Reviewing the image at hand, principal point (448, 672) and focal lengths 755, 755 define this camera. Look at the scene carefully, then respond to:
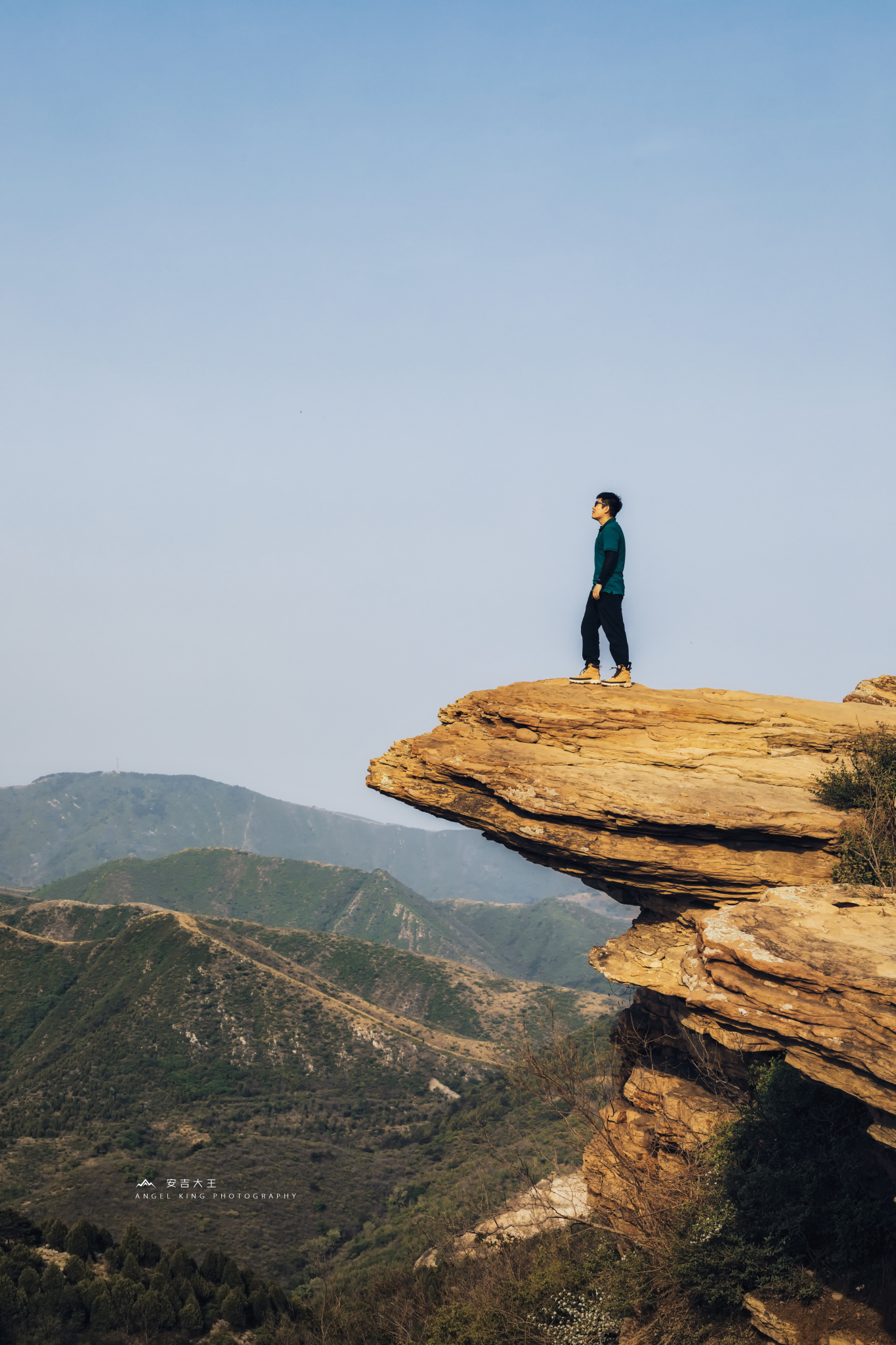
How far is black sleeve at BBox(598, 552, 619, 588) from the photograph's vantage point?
15336 millimetres

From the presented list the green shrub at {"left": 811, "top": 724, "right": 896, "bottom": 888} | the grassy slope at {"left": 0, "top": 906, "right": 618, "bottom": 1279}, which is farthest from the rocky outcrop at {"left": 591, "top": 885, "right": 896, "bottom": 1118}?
the grassy slope at {"left": 0, "top": 906, "right": 618, "bottom": 1279}

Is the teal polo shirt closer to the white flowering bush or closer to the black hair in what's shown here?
the black hair

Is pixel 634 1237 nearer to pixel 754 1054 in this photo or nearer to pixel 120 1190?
pixel 754 1054

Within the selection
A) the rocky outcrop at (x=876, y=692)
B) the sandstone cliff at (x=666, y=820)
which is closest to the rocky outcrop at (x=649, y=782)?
the sandstone cliff at (x=666, y=820)

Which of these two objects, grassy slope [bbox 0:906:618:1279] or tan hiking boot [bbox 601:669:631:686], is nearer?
tan hiking boot [bbox 601:669:631:686]

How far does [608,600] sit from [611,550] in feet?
3.33

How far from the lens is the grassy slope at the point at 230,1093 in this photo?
46656mm

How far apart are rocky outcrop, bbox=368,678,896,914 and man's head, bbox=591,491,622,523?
3.56 metres

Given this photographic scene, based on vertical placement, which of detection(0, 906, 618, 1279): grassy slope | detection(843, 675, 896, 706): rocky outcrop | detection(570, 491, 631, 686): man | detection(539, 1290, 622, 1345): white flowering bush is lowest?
detection(0, 906, 618, 1279): grassy slope

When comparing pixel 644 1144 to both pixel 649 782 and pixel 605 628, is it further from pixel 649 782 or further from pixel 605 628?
pixel 605 628

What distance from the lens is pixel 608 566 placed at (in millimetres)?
15367

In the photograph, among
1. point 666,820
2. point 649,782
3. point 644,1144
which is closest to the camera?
point 666,820

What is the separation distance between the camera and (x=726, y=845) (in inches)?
554

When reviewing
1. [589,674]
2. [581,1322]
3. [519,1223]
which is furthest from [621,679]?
[519,1223]
